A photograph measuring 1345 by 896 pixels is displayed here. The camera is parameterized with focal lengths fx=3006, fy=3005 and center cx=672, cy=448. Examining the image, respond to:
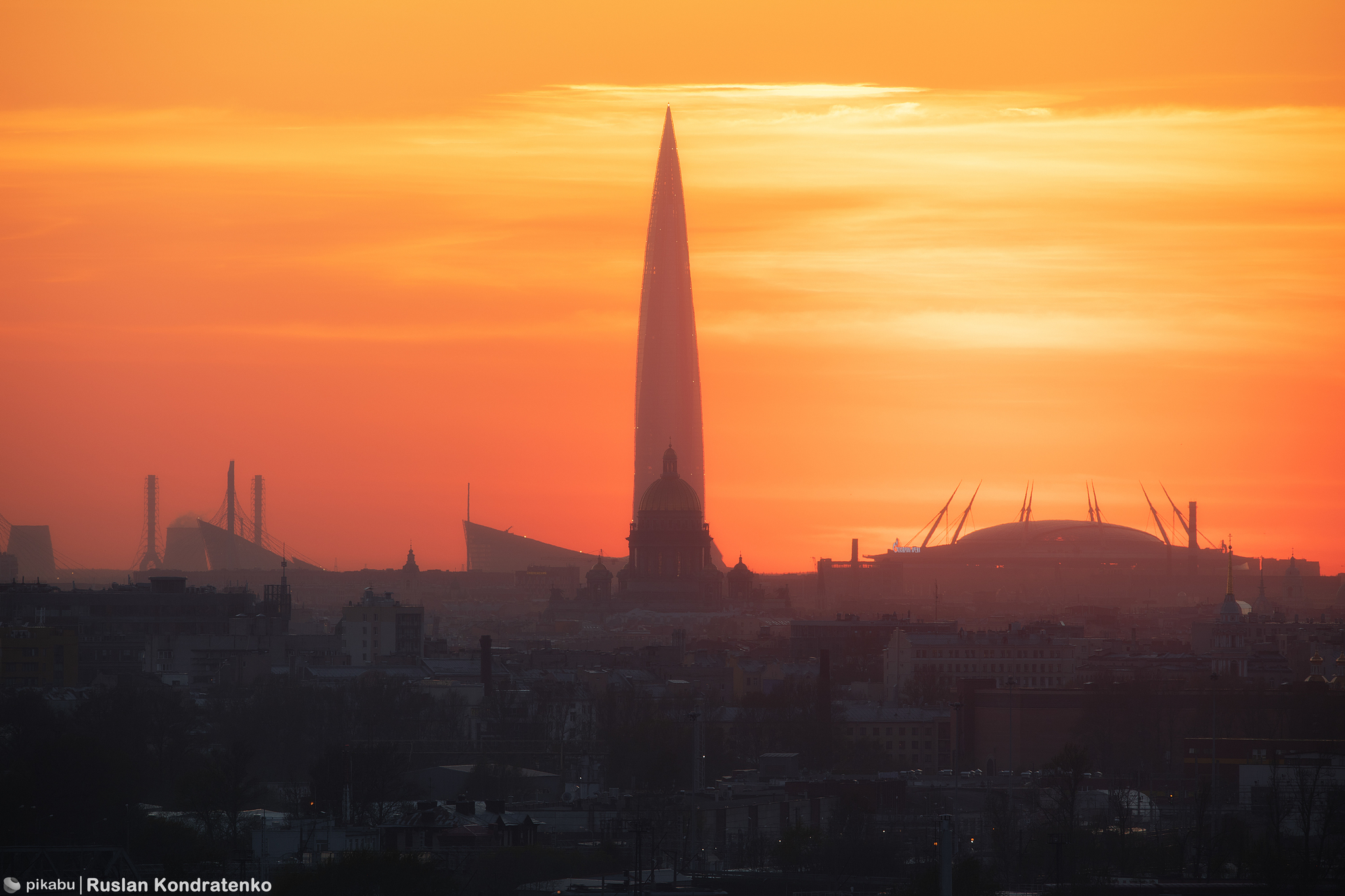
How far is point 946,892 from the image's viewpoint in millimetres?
35938

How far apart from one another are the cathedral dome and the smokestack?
70.6 meters

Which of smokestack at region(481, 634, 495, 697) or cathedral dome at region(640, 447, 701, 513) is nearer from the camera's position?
smokestack at region(481, 634, 495, 697)

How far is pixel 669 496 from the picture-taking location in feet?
545

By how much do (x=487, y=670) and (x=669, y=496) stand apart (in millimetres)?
75306

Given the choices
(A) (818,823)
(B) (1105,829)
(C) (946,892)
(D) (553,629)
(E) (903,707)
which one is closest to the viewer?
(C) (946,892)

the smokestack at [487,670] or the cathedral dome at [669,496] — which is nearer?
the smokestack at [487,670]

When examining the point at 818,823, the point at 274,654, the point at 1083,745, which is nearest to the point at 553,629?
the point at 274,654

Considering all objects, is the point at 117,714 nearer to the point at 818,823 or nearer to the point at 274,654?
the point at 818,823

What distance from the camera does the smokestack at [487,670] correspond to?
8750 cm

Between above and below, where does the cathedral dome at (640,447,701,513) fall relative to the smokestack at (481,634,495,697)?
above

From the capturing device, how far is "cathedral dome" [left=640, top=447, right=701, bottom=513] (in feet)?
543

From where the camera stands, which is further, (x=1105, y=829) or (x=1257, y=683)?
(x=1257, y=683)

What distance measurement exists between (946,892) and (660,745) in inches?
1252

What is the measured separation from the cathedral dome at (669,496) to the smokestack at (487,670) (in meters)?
70.6
